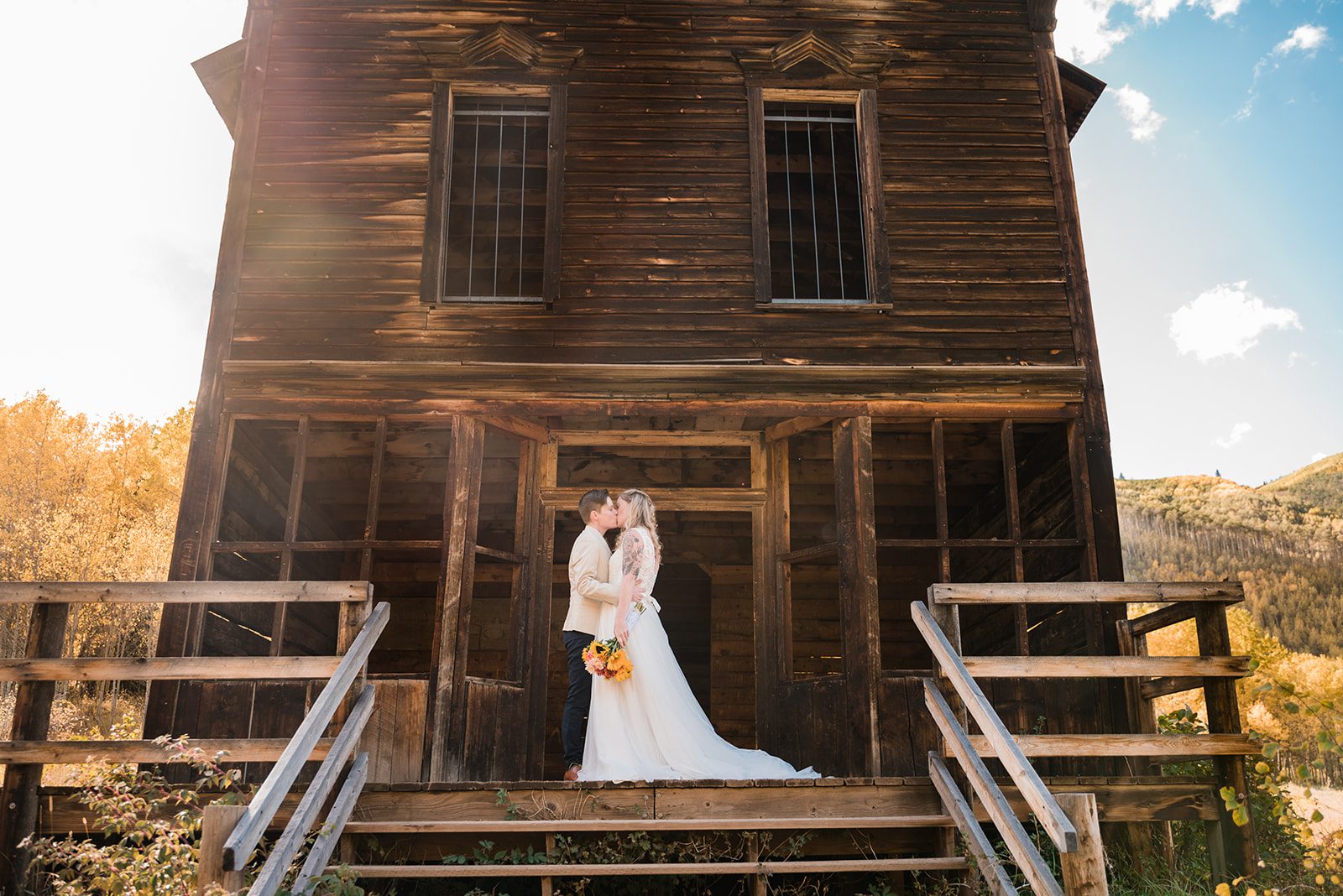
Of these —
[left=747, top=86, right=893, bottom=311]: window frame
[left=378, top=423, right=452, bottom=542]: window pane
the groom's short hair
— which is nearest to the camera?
the groom's short hair


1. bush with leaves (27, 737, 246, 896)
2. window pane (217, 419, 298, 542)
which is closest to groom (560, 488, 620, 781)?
bush with leaves (27, 737, 246, 896)

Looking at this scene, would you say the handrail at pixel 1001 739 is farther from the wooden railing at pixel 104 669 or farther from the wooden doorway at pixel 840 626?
the wooden railing at pixel 104 669

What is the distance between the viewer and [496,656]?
11.1 m

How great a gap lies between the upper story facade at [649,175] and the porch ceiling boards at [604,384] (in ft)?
0.50

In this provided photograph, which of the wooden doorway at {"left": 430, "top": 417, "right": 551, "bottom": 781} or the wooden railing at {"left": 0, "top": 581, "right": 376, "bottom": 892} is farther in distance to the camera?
the wooden doorway at {"left": 430, "top": 417, "right": 551, "bottom": 781}

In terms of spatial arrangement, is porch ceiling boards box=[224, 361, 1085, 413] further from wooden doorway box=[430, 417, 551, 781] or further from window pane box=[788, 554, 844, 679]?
window pane box=[788, 554, 844, 679]

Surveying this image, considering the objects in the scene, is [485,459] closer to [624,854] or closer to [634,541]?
[634,541]

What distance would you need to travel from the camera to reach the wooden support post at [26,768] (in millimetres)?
5289

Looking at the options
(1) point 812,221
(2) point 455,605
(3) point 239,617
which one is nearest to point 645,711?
(2) point 455,605

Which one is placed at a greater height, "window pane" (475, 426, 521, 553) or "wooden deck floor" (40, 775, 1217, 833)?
"window pane" (475, 426, 521, 553)

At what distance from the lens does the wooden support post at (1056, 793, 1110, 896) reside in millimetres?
4008

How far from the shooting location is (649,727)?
644cm

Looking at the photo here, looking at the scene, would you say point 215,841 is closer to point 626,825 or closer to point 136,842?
point 136,842

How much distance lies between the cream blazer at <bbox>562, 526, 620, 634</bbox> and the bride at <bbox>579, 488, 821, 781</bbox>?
69 millimetres
